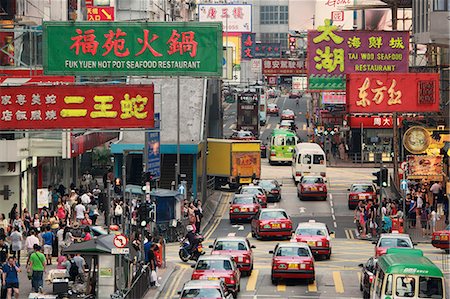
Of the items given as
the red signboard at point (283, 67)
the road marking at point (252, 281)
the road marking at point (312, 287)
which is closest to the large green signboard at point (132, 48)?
the road marking at point (252, 281)

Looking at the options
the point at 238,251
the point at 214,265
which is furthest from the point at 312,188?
the point at 214,265

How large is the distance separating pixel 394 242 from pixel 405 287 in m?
11.8

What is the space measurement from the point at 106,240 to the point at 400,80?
66.3 ft

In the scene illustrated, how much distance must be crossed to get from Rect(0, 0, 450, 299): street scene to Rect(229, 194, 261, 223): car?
0.07 metres

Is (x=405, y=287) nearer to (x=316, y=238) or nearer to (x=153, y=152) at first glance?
(x=316, y=238)

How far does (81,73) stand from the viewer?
3988 centimetres

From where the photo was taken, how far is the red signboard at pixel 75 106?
3772cm

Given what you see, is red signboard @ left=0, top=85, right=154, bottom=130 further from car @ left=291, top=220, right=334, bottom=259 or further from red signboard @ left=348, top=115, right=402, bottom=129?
red signboard @ left=348, top=115, right=402, bottom=129

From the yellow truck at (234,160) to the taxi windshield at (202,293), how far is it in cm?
3909

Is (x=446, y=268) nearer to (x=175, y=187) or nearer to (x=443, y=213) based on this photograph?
(x=443, y=213)

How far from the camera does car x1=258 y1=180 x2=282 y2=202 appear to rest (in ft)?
221

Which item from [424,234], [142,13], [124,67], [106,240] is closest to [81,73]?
[124,67]

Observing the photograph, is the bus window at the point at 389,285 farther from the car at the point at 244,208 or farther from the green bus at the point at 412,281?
the car at the point at 244,208

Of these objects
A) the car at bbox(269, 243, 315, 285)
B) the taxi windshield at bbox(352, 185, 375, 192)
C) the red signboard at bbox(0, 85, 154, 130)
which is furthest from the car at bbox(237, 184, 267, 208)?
the red signboard at bbox(0, 85, 154, 130)
